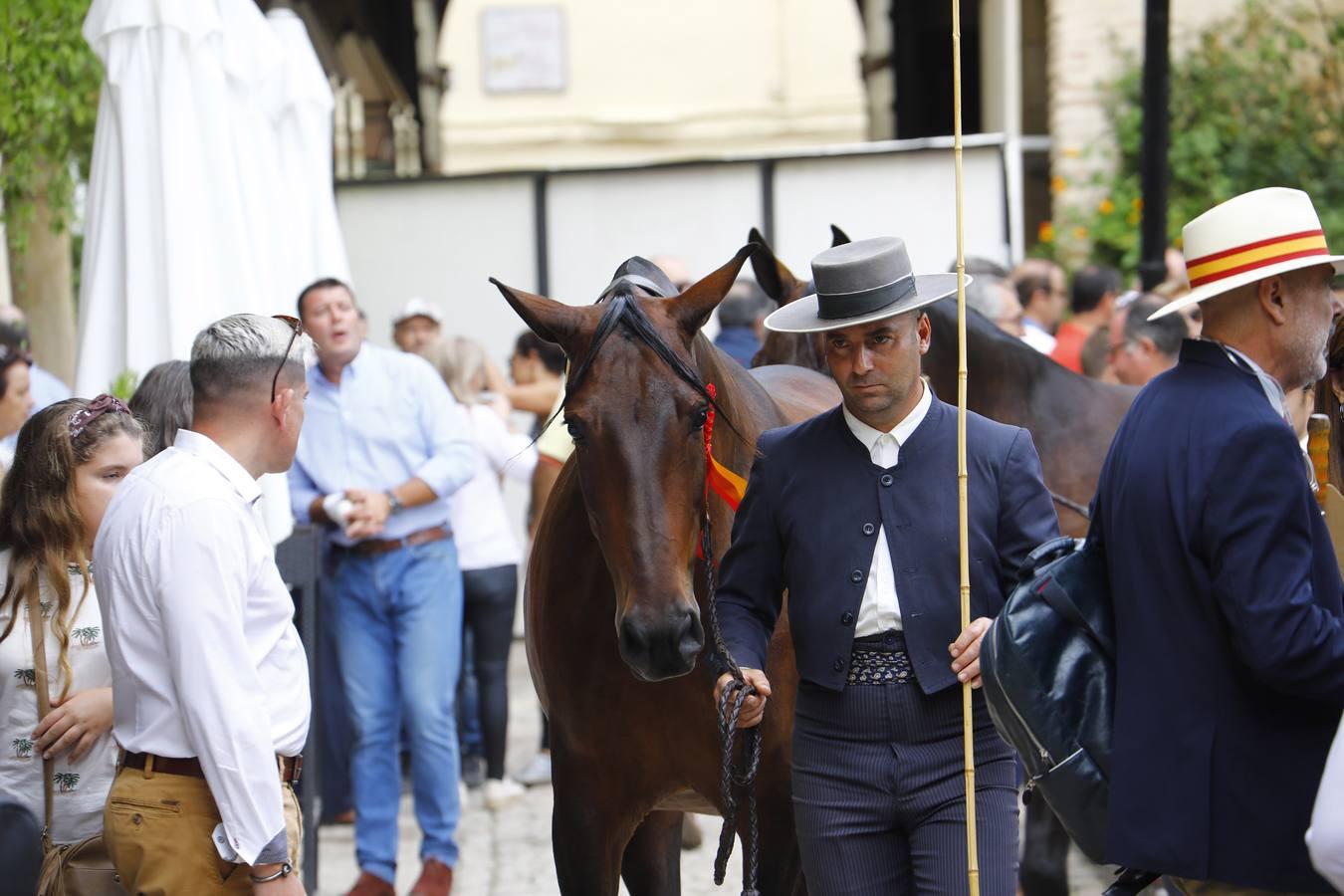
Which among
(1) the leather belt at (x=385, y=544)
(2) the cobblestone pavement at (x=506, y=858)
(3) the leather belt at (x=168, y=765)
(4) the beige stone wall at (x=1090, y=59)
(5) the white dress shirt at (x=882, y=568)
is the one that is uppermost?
(4) the beige stone wall at (x=1090, y=59)

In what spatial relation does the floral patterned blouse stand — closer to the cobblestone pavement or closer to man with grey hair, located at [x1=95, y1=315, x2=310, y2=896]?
man with grey hair, located at [x1=95, y1=315, x2=310, y2=896]

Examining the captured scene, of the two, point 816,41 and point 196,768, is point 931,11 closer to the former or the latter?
point 816,41

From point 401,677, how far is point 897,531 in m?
3.71

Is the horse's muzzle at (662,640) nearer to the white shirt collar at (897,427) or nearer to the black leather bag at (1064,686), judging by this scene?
the white shirt collar at (897,427)

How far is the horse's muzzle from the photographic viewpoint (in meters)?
3.53

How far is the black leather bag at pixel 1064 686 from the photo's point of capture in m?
2.95

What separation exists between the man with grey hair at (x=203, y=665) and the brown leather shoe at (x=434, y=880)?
3.08m

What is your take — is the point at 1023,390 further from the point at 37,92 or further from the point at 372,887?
the point at 37,92

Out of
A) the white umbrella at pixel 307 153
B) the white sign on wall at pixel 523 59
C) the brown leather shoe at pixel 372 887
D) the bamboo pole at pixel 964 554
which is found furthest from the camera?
the white sign on wall at pixel 523 59

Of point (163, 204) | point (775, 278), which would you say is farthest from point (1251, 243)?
point (163, 204)

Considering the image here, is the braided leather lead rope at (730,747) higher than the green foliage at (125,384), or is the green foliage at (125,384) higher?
the green foliage at (125,384)

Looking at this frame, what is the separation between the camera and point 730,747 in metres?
3.69

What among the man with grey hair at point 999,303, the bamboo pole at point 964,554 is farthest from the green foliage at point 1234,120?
the bamboo pole at point 964,554

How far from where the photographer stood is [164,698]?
3.43 m
